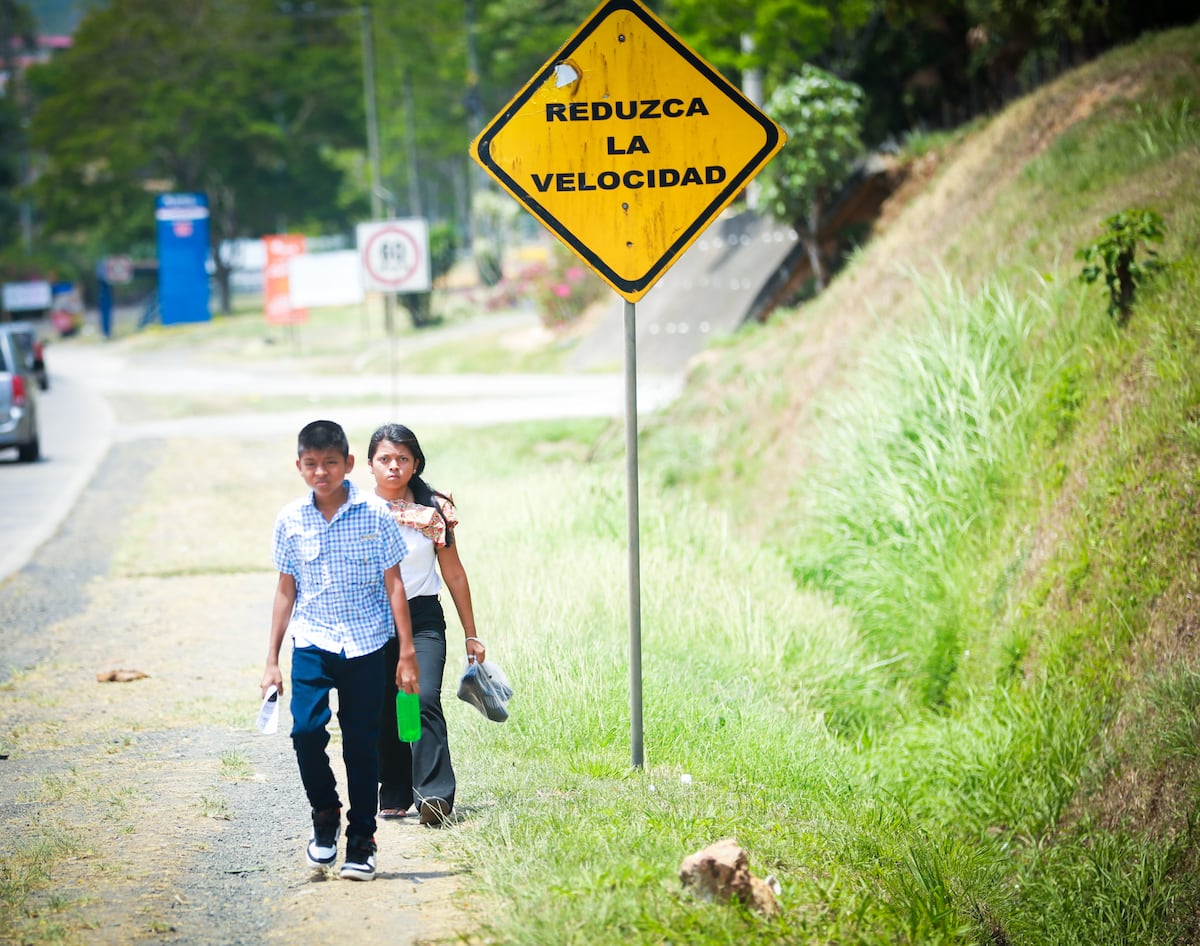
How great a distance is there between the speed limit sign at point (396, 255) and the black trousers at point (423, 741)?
41.9 feet

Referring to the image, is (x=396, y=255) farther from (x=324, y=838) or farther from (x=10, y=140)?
(x=10, y=140)

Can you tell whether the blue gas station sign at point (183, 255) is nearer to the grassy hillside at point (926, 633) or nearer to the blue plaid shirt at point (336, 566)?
the grassy hillside at point (926, 633)

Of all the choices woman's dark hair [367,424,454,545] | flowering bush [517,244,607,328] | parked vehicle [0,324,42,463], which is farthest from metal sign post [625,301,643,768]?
flowering bush [517,244,607,328]

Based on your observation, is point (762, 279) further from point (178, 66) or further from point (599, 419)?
point (178, 66)

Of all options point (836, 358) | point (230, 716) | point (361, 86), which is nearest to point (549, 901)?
point (230, 716)

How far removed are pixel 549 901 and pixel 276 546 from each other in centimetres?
147

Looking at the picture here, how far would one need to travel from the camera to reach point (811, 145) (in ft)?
65.9

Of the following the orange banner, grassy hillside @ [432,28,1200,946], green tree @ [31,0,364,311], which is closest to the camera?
grassy hillside @ [432,28,1200,946]

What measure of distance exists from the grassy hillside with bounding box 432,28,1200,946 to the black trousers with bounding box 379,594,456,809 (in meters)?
0.25

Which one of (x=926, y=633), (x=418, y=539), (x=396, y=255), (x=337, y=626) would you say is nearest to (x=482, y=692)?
(x=418, y=539)

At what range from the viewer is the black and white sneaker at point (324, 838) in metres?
4.91

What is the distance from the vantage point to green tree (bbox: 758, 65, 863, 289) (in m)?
20.1

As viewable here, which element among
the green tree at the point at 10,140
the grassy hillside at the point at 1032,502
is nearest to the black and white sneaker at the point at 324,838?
the grassy hillside at the point at 1032,502

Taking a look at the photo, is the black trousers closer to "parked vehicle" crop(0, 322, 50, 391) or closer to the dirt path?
the dirt path
